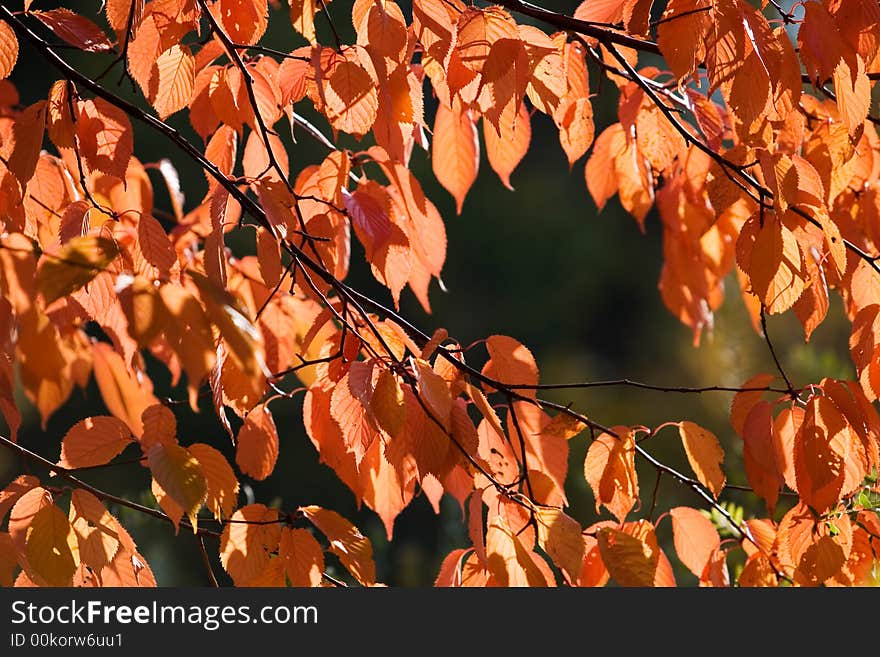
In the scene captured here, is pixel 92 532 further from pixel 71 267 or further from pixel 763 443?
pixel 763 443

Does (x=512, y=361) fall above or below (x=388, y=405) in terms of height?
above

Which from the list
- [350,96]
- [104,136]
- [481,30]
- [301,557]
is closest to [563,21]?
[481,30]

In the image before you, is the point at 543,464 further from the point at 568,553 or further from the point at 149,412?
the point at 149,412

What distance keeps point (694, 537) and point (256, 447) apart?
1.53ft

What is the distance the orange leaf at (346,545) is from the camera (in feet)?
2.81

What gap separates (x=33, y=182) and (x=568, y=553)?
2.24 feet

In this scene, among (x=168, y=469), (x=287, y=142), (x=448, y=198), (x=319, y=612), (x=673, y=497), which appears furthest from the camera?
(x=448, y=198)

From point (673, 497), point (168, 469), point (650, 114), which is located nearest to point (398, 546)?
point (673, 497)

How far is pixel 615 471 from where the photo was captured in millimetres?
891

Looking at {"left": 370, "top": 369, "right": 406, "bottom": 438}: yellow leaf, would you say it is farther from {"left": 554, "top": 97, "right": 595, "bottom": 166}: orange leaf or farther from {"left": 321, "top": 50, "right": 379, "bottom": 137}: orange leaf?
{"left": 554, "top": 97, "right": 595, "bottom": 166}: orange leaf

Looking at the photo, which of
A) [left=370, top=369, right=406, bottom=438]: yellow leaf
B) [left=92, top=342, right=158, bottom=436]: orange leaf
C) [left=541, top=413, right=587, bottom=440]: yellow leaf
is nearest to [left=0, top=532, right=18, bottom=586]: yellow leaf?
[left=92, top=342, right=158, bottom=436]: orange leaf

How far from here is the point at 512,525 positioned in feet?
2.80

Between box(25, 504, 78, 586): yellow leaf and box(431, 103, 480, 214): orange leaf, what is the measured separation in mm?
501

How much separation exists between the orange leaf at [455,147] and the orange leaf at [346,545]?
1.17 feet
